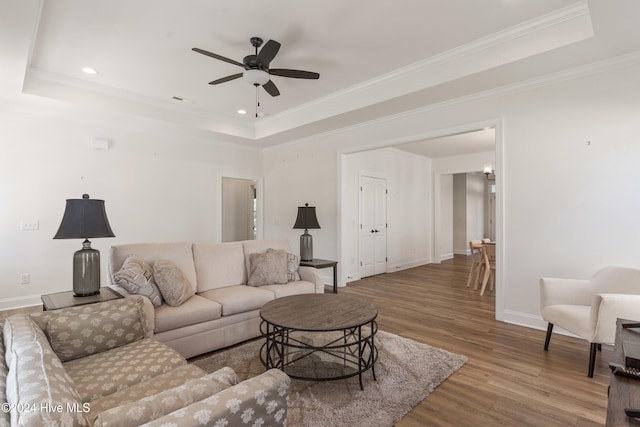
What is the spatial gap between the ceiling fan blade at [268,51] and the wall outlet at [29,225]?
13.1ft

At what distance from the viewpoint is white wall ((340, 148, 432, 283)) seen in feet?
19.6

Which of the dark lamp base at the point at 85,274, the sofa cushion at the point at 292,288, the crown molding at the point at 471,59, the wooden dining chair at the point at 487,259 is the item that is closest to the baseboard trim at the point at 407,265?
the wooden dining chair at the point at 487,259

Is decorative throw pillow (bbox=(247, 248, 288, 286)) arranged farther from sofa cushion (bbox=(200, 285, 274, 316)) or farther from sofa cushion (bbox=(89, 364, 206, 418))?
sofa cushion (bbox=(89, 364, 206, 418))

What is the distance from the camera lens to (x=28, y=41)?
2.78m

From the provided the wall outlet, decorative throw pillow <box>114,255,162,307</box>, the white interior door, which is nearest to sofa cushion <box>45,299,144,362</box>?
decorative throw pillow <box>114,255,162,307</box>

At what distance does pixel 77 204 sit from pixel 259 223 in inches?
182

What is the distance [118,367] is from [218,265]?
1832mm

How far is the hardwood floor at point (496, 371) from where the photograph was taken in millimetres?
1989

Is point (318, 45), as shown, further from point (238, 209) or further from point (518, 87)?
point (238, 209)

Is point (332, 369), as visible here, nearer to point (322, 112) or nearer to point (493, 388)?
point (493, 388)

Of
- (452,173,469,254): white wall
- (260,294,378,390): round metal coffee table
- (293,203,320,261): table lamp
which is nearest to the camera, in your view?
(260,294,378,390): round metal coffee table

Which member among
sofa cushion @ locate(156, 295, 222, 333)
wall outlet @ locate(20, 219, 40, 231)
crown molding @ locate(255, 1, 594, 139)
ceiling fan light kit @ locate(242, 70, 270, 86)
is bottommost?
sofa cushion @ locate(156, 295, 222, 333)

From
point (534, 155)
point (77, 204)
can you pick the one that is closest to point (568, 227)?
point (534, 155)

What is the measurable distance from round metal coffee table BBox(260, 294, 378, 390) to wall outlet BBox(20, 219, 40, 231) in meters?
3.89
